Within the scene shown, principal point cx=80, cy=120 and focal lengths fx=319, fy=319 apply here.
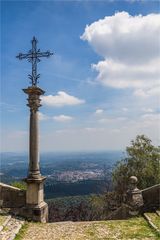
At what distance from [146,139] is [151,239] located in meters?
12.2

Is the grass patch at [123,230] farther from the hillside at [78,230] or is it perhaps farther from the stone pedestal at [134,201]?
the stone pedestal at [134,201]

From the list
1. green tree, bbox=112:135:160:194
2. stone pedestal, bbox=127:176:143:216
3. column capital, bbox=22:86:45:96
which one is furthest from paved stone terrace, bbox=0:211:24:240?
green tree, bbox=112:135:160:194

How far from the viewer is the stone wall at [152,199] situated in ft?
36.4

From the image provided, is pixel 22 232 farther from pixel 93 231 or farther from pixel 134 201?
pixel 134 201

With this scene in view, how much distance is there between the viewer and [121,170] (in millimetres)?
19969

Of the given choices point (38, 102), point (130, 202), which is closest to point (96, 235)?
point (130, 202)

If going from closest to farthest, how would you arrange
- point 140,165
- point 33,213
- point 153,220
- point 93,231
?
1. point 93,231
2. point 153,220
3. point 33,213
4. point 140,165

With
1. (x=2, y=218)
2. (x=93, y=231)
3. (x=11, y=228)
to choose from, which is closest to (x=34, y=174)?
(x=2, y=218)

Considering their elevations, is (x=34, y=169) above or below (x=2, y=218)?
above

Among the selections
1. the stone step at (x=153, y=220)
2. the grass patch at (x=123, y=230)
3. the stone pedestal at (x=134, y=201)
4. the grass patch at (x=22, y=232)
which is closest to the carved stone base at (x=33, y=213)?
the grass patch at (x=22, y=232)

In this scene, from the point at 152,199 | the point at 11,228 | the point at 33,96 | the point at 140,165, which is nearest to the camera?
the point at 11,228

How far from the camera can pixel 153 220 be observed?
9.76 m

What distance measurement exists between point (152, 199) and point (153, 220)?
4.76 feet

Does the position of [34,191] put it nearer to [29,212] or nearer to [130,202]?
[29,212]
